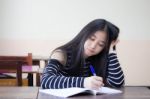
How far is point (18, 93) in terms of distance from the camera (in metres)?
1.58

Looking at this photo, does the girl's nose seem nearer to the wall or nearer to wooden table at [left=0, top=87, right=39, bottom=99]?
wooden table at [left=0, top=87, right=39, bottom=99]

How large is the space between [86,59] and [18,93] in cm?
56

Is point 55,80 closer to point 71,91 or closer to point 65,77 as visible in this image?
point 65,77

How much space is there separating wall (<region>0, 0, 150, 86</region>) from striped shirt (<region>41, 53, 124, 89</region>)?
7.72ft

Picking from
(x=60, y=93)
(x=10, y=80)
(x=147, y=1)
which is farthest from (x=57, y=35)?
(x=60, y=93)

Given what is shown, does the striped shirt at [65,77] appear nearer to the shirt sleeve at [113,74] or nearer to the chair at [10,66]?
the shirt sleeve at [113,74]

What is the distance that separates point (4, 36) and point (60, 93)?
2.95 metres

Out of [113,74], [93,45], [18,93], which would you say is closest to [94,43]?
[93,45]

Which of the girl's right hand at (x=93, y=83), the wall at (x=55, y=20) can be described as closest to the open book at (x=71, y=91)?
the girl's right hand at (x=93, y=83)

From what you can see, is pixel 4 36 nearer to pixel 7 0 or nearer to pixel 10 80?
pixel 7 0

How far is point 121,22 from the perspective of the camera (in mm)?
4438

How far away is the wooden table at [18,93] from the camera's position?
1.46 meters

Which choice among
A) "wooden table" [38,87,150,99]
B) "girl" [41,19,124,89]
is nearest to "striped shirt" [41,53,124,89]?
"girl" [41,19,124,89]

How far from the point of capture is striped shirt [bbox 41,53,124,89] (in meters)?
1.63
